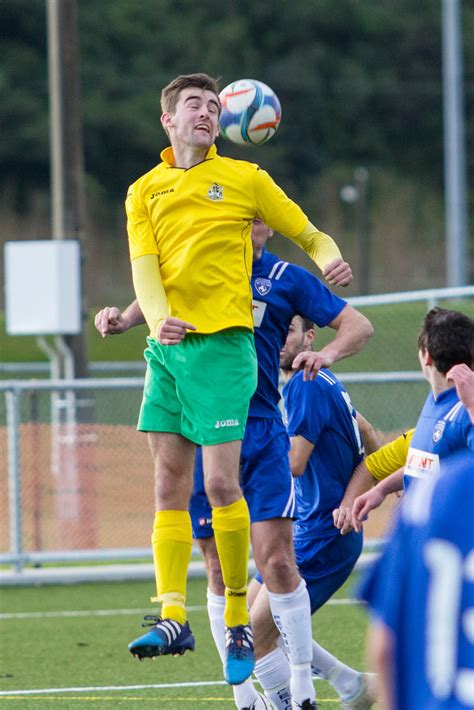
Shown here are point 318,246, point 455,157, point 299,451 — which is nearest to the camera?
point 318,246

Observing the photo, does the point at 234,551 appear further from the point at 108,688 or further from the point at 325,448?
the point at 108,688

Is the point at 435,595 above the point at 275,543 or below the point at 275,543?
above

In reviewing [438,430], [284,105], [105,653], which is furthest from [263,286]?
[284,105]

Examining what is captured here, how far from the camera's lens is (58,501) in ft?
43.0

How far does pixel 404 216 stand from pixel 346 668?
45.3 metres

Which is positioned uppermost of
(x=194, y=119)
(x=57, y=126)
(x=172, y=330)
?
(x=57, y=126)

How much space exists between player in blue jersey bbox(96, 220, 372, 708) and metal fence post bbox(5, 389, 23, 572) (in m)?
5.65

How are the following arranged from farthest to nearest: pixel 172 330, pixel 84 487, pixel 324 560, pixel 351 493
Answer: pixel 84 487 < pixel 324 560 < pixel 351 493 < pixel 172 330

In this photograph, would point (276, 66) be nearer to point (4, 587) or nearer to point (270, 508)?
point (4, 587)

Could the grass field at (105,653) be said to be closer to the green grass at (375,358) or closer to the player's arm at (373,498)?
the player's arm at (373,498)

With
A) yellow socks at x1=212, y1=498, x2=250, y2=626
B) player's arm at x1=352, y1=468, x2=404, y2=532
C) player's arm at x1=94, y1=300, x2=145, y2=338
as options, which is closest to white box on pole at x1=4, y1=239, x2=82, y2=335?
player's arm at x1=94, y1=300, x2=145, y2=338

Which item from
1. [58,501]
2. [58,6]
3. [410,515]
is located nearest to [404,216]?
[58,6]

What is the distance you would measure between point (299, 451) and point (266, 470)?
0.30 metres

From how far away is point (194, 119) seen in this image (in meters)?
5.95
